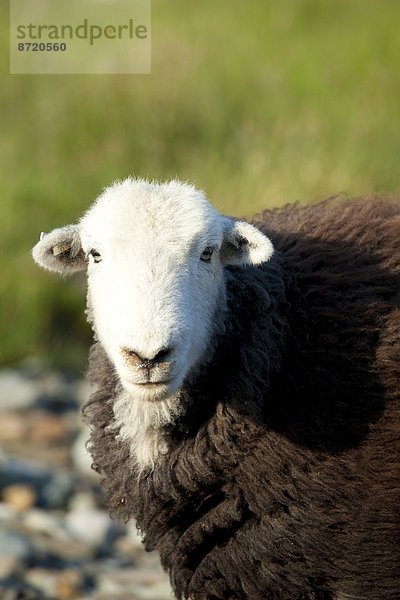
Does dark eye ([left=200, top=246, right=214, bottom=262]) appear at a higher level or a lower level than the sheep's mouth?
higher

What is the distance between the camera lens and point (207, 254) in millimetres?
4855

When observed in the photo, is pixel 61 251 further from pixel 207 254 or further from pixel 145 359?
pixel 145 359

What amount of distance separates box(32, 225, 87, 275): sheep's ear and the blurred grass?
19.1ft

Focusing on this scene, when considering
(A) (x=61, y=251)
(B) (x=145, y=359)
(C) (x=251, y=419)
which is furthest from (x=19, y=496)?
(B) (x=145, y=359)

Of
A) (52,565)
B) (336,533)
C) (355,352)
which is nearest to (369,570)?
(336,533)

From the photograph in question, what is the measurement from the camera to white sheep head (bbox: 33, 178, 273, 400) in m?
4.40

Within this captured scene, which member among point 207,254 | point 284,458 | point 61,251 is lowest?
point 284,458

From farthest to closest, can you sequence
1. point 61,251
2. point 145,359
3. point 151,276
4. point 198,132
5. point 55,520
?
1. point 198,132
2. point 55,520
3. point 61,251
4. point 151,276
5. point 145,359

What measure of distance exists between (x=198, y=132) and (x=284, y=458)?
9.04 meters

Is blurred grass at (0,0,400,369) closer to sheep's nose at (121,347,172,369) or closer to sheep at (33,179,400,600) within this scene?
sheep at (33,179,400,600)

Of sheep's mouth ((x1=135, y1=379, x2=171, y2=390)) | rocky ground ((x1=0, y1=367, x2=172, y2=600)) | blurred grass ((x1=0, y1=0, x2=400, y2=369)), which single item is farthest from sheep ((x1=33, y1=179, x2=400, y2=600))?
blurred grass ((x1=0, y1=0, x2=400, y2=369))

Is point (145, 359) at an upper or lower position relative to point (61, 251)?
lower

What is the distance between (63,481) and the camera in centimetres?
841

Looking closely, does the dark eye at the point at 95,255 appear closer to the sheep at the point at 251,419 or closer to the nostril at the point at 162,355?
the sheep at the point at 251,419
